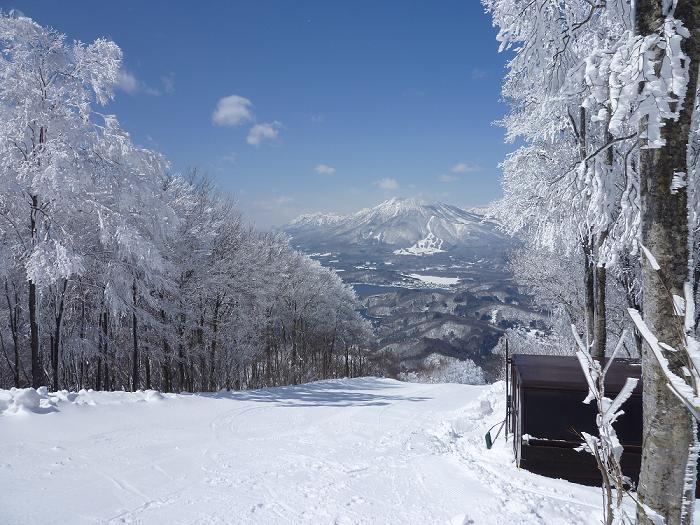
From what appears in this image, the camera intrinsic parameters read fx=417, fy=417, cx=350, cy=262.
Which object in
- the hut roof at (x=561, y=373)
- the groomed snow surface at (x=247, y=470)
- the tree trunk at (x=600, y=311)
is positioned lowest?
the groomed snow surface at (x=247, y=470)

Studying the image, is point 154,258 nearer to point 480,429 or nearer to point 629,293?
point 480,429

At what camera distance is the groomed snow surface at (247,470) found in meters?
4.09

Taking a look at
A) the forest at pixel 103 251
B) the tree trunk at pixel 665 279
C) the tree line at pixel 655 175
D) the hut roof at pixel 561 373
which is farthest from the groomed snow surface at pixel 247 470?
the forest at pixel 103 251

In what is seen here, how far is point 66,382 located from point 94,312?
750 cm

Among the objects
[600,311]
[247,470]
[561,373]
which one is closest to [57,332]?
[247,470]

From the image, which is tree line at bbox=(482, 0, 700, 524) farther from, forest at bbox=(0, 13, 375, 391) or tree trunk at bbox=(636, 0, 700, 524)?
forest at bbox=(0, 13, 375, 391)

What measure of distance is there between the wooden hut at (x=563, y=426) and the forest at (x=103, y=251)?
8906mm

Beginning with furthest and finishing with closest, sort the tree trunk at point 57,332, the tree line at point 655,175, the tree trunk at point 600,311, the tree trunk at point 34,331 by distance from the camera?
the tree trunk at point 57,332, the tree trunk at point 34,331, the tree trunk at point 600,311, the tree line at point 655,175

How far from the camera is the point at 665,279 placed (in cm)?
251

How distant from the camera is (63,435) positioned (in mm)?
5980

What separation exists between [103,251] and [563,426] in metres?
11.8

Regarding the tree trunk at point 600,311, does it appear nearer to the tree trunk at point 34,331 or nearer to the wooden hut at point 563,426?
the wooden hut at point 563,426

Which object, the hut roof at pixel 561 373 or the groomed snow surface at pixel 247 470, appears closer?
the groomed snow surface at pixel 247 470

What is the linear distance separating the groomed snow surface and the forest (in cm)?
393
